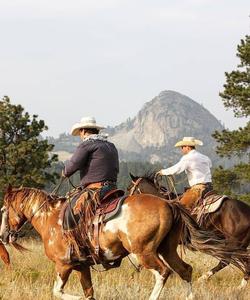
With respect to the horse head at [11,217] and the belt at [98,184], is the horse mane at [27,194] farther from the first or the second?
the belt at [98,184]

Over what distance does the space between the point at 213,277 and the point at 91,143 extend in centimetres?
488

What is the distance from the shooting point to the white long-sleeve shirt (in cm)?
1116

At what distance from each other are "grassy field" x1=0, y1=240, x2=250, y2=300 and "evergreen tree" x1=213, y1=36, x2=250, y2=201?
17.6 metres

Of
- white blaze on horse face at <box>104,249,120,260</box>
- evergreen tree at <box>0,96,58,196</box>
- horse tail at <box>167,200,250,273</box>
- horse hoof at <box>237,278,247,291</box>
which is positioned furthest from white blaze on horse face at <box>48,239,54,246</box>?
evergreen tree at <box>0,96,58,196</box>

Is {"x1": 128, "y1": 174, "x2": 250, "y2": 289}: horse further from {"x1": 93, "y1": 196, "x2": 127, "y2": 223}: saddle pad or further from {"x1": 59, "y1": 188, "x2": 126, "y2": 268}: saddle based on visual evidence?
{"x1": 93, "y1": 196, "x2": 127, "y2": 223}: saddle pad

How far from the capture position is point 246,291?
9383mm

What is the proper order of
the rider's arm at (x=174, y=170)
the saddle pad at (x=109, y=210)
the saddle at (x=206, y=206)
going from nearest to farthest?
the saddle pad at (x=109, y=210)
the rider's arm at (x=174, y=170)
the saddle at (x=206, y=206)

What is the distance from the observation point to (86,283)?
335 inches

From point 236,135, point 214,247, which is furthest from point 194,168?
point 236,135

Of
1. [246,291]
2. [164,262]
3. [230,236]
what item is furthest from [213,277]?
[164,262]

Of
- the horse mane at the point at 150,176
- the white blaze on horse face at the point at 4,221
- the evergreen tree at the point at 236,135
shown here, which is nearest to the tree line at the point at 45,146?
the evergreen tree at the point at 236,135

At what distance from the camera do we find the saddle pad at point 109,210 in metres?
7.95

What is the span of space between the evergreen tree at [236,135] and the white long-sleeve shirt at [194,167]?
1900cm

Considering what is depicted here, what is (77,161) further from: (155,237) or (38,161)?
(38,161)
